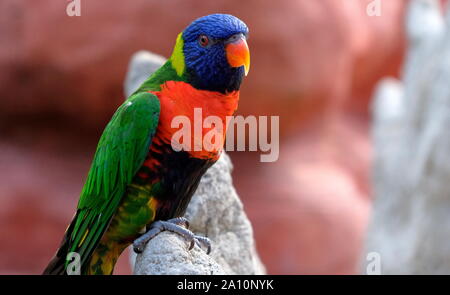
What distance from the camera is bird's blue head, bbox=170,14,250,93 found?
5.60ft

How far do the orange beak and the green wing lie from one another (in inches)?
9.6

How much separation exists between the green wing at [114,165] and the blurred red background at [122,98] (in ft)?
10.2

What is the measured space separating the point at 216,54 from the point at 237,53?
2.5 inches

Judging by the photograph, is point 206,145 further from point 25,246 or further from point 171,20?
point 25,246

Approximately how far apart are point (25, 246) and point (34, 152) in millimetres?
777

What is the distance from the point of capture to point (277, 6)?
4.94 metres

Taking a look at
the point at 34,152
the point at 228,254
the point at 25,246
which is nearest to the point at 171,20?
the point at 34,152

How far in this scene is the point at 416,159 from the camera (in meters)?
4.05

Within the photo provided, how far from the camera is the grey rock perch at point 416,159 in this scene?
3.45m
